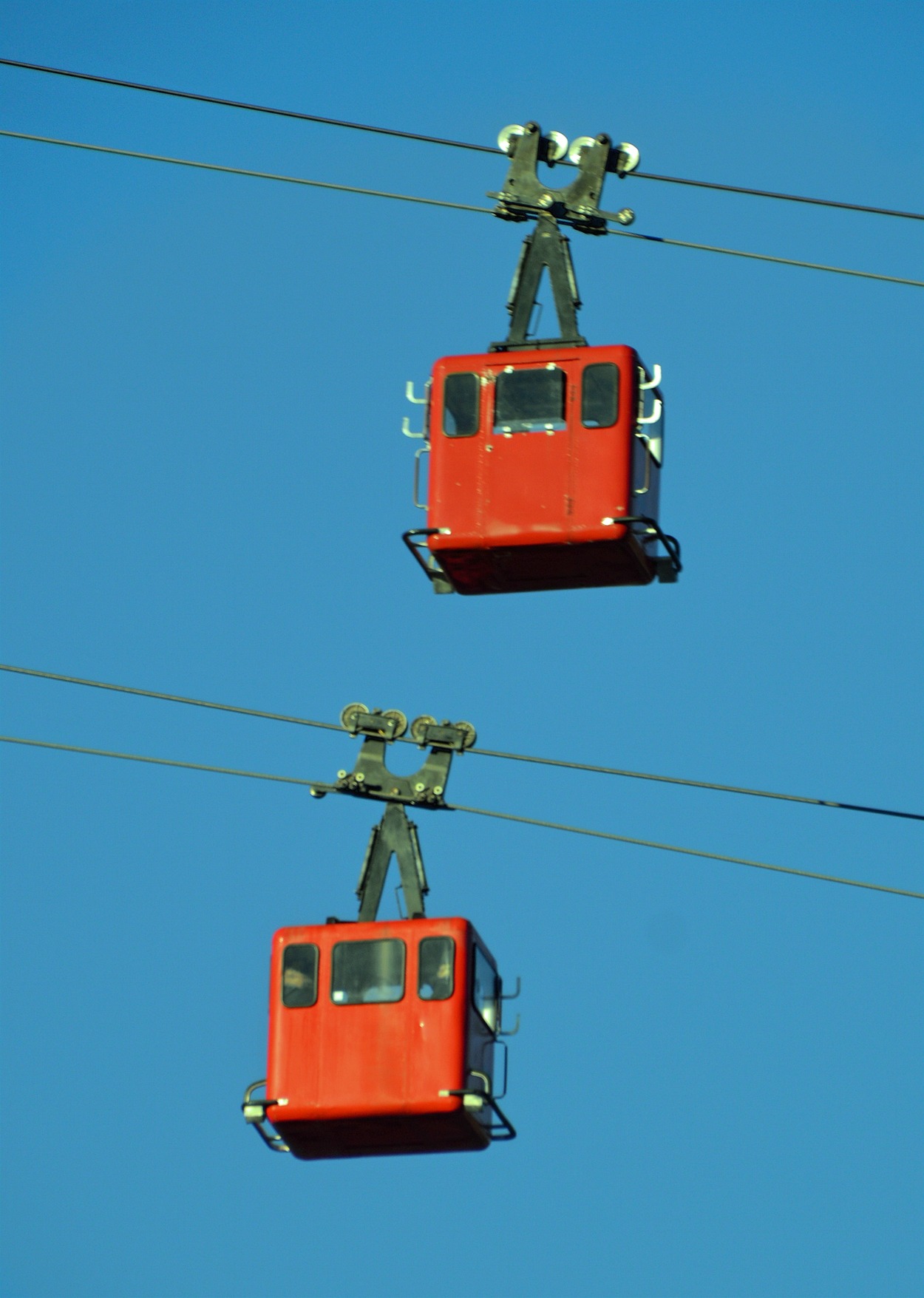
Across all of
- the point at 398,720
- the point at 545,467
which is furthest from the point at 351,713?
the point at 545,467

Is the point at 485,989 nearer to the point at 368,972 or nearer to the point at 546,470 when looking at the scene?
the point at 368,972

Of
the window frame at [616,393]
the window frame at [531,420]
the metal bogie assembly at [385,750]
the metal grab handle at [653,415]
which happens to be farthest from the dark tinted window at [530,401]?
the metal bogie assembly at [385,750]

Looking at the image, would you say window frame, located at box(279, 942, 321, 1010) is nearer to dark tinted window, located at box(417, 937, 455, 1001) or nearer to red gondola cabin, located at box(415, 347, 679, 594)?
dark tinted window, located at box(417, 937, 455, 1001)

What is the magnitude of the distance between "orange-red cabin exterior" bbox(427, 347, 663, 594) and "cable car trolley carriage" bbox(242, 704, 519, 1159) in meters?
3.35

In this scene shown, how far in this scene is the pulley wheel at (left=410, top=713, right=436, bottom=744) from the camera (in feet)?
118

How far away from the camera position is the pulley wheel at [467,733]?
3591 centimetres

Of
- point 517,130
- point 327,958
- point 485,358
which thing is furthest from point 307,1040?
point 517,130

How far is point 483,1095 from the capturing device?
109ft

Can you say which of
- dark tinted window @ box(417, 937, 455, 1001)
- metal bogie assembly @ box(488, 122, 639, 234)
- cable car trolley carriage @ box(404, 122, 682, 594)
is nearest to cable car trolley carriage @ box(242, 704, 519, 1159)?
dark tinted window @ box(417, 937, 455, 1001)

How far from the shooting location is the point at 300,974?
111ft

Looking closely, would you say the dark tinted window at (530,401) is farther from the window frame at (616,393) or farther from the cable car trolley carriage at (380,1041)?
the cable car trolley carriage at (380,1041)

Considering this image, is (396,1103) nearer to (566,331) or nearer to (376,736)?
(376,736)

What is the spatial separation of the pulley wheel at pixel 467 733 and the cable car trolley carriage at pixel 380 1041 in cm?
233

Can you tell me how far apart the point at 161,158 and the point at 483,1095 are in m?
8.53
